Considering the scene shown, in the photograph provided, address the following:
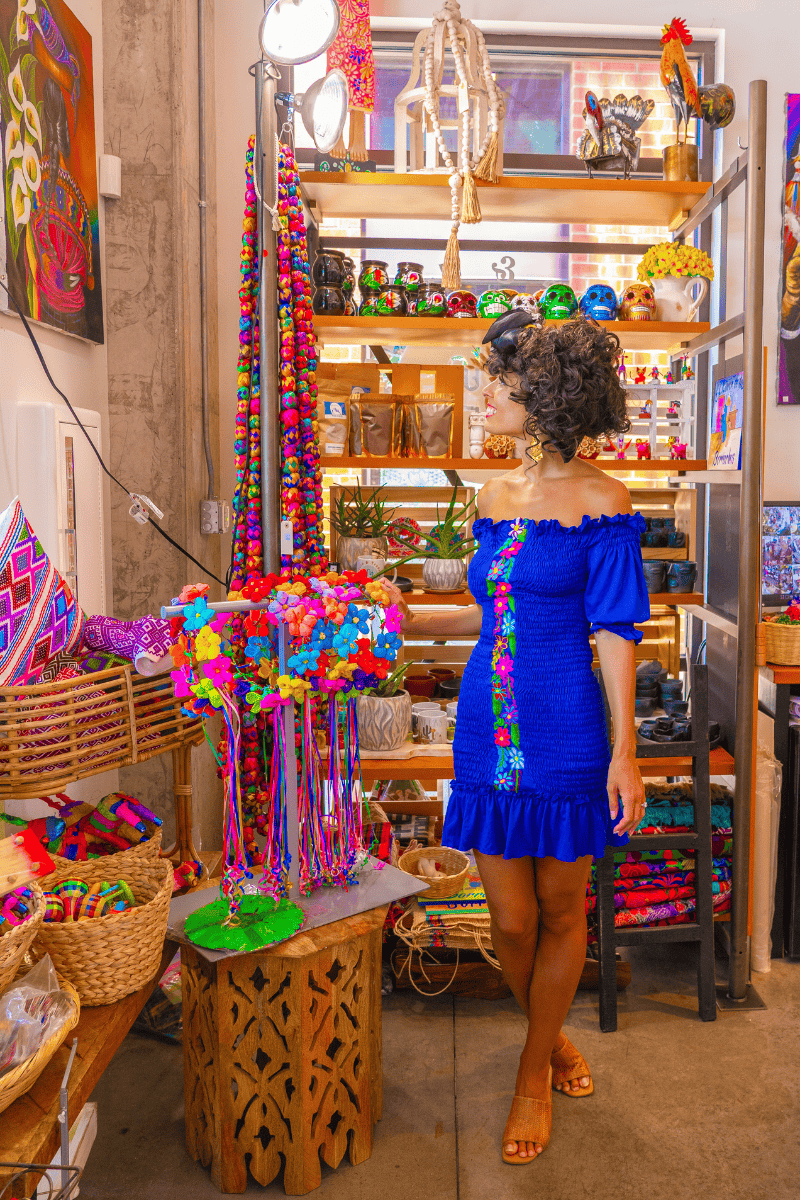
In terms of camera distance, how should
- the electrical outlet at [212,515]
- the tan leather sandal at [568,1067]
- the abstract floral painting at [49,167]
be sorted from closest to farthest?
1. the abstract floral painting at [49,167]
2. the tan leather sandal at [568,1067]
3. the electrical outlet at [212,515]

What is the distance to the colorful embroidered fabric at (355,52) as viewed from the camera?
270 cm

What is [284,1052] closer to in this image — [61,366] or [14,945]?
[14,945]

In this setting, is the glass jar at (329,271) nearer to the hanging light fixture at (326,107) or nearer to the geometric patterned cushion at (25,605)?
the hanging light fixture at (326,107)

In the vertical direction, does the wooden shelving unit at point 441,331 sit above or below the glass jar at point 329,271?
below

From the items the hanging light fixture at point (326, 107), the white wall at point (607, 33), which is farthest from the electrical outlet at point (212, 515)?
the hanging light fixture at point (326, 107)

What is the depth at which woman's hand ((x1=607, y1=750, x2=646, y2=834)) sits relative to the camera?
1.80 m

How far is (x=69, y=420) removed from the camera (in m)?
2.15

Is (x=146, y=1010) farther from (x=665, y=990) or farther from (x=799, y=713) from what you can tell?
(x=799, y=713)

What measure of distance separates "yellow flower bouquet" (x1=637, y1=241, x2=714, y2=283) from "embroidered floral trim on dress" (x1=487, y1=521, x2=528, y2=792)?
133 cm

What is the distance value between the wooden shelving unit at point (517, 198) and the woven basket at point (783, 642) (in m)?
1.31

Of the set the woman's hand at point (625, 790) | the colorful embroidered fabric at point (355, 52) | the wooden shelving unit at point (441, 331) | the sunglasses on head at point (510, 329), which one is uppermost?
the colorful embroidered fabric at point (355, 52)

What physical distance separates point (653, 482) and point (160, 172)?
1886mm

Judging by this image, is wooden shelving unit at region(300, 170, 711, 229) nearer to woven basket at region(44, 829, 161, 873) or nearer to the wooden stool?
woven basket at region(44, 829, 161, 873)

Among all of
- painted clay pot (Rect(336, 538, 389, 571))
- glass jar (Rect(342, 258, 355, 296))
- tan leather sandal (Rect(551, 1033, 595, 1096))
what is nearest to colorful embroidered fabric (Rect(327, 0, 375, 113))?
glass jar (Rect(342, 258, 355, 296))
